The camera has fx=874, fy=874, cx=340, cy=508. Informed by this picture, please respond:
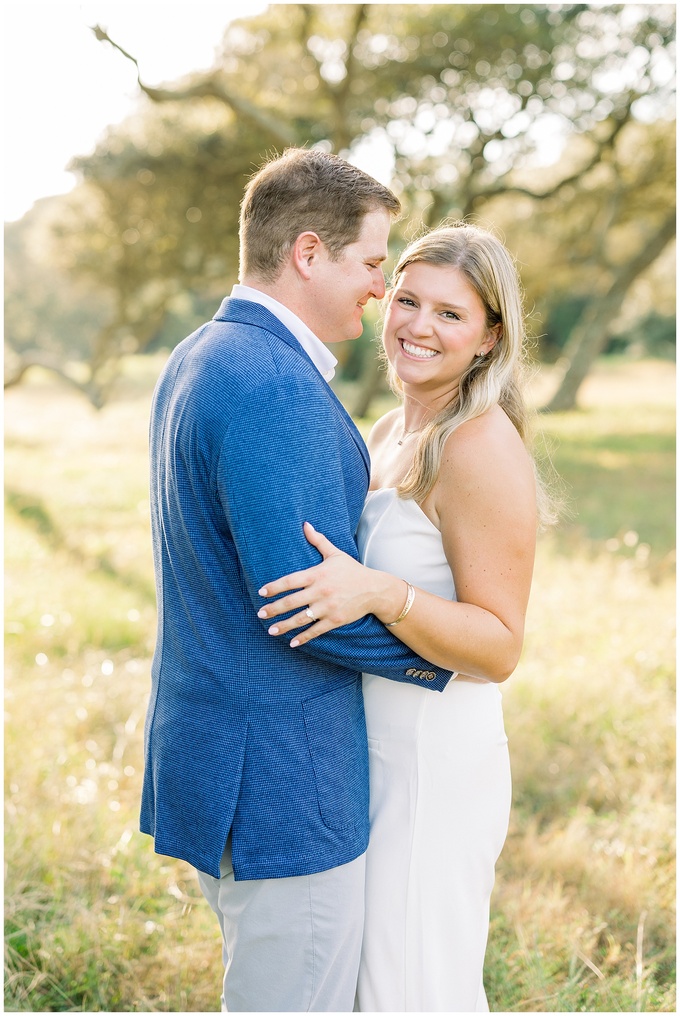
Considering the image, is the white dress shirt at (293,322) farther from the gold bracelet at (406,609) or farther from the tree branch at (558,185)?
the tree branch at (558,185)

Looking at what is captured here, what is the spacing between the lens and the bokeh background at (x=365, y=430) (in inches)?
131

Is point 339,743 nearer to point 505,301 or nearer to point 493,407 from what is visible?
point 493,407

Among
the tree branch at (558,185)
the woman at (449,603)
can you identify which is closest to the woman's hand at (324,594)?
the woman at (449,603)

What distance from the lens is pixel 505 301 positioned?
98.8 inches

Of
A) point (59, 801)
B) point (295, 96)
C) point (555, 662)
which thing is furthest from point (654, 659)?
point (295, 96)

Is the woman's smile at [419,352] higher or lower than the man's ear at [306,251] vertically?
lower

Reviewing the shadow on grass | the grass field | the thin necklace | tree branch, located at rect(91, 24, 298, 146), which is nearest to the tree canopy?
tree branch, located at rect(91, 24, 298, 146)

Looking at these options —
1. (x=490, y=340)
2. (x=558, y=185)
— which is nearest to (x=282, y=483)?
(x=490, y=340)

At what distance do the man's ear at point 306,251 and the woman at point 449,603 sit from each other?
0.50 m

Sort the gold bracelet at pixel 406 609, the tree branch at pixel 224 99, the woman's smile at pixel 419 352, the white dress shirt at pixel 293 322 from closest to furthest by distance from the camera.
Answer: the gold bracelet at pixel 406 609
the white dress shirt at pixel 293 322
the woman's smile at pixel 419 352
the tree branch at pixel 224 99

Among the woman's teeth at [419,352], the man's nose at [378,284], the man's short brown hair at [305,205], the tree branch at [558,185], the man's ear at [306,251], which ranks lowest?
the woman's teeth at [419,352]

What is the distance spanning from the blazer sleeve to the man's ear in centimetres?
35

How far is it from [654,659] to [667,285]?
2151 cm

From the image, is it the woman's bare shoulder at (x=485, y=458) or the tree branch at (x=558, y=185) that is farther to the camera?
the tree branch at (x=558, y=185)
